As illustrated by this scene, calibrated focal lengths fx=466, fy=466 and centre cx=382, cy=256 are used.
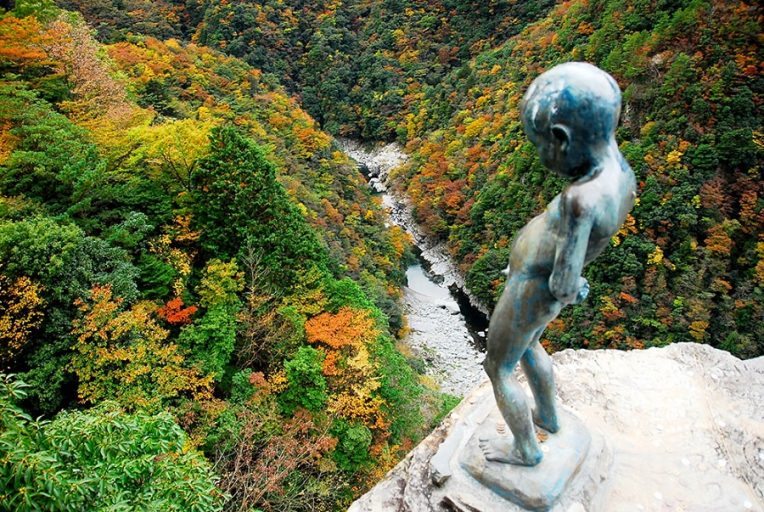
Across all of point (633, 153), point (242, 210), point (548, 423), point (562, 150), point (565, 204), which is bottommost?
point (633, 153)

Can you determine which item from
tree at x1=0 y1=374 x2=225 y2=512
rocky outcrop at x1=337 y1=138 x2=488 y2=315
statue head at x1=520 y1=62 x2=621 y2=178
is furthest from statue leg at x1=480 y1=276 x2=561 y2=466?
rocky outcrop at x1=337 y1=138 x2=488 y2=315

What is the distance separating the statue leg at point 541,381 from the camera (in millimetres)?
5008

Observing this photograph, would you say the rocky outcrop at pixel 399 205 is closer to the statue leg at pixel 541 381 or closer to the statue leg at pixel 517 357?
the statue leg at pixel 541 381

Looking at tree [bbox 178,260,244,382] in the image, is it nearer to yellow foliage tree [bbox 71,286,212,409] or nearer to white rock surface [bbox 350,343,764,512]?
yellow foliage tree [bbox 71,286,212,409]

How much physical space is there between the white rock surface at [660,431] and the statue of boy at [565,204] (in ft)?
6.52

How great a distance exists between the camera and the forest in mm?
10688

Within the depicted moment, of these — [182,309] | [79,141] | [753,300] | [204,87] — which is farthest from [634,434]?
[204,87]

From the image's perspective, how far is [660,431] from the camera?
6.14m

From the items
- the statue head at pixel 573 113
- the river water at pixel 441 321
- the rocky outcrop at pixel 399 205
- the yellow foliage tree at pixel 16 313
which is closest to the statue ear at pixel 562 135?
the statue head at pixel 573 113

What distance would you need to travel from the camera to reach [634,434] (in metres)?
6.14

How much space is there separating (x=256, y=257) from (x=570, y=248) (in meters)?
13.7

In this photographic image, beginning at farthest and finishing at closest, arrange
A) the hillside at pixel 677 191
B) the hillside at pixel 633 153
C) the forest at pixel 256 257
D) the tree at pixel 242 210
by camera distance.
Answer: the hillside at pixel 633 153 → the hillside at pixel 677 191 → the tree at pixel 242 210 → the forest at pixel 256 257

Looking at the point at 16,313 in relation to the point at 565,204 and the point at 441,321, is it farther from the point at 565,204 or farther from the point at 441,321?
the point at 441,321

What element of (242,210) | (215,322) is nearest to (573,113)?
(215,322)
